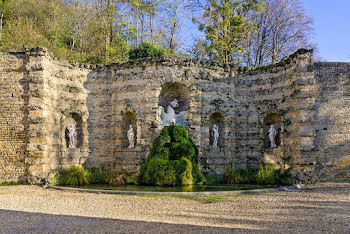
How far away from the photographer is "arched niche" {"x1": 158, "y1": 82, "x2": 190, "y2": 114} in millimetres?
16125

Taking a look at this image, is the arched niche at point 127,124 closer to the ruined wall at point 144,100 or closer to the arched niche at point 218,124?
the ruined wall at point 144,100

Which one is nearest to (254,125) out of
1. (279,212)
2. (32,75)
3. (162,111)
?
(162,111)

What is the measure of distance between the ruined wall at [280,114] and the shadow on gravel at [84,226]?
8814mm

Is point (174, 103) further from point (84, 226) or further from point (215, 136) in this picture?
point (84, 226)

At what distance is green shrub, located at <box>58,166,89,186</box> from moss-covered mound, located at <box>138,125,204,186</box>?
263 centimetres

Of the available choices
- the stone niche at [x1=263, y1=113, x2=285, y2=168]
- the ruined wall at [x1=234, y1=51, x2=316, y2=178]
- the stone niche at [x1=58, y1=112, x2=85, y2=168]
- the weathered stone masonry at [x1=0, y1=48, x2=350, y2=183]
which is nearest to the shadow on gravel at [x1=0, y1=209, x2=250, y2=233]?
the weathered stone masonry at [x1=0, y1=48, x2=350, y2=183]

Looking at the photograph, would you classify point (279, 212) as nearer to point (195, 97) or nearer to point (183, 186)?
point (183, 186)

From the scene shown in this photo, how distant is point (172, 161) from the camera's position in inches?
520

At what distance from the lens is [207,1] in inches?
1064

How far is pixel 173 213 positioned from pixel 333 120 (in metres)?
10.8

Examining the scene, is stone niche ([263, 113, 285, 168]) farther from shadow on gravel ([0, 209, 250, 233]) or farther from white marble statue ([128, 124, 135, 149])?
shadow on gravel ([0, 209, 250, 233])

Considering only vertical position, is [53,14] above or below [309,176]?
above

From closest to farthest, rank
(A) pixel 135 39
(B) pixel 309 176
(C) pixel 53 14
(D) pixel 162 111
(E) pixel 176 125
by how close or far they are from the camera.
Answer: (B) pixel 309 176, (E) pixel 176 125, (D) pixel 162 111, (C) pixel 53 14, (A) pixel 135 39

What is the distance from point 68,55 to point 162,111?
12.4 metres
